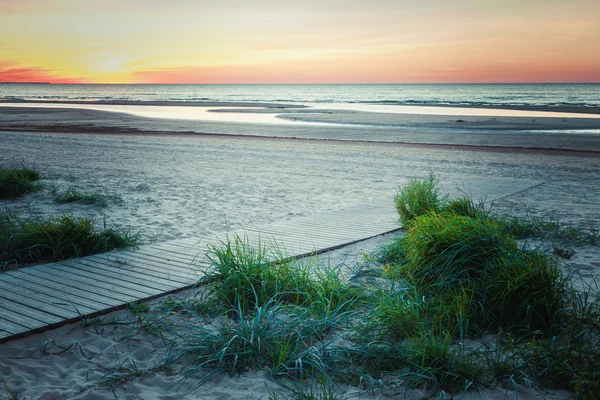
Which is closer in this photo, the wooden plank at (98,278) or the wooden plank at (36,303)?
the wooden plank at (36,303)

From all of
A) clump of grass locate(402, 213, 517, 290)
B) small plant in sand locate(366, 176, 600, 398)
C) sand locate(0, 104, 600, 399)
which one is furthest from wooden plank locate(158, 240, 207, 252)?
clump of grass locate(402, 213, 517, 290)

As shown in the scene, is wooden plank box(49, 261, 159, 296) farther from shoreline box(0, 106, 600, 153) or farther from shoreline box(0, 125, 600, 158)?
shoreline box(0, 106, 600, 153)

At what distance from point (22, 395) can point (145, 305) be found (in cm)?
133

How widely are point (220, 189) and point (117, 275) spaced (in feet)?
16.4

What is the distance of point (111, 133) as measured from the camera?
2164 cm

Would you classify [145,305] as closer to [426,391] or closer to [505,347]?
[426,391]

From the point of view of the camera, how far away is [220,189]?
9.96 m

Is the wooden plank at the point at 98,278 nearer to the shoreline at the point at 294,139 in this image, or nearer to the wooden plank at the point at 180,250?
the wooden plank at the point at 180,250

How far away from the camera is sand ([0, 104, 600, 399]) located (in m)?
3.48

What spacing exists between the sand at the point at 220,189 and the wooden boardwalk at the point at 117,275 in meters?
0.20

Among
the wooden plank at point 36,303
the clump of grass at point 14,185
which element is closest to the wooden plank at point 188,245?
the wooden plank at point 36,303

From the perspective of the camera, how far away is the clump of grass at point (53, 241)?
558 centimetres

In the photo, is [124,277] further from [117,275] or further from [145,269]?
[145,269]

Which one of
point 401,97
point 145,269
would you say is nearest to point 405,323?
point 145,269
